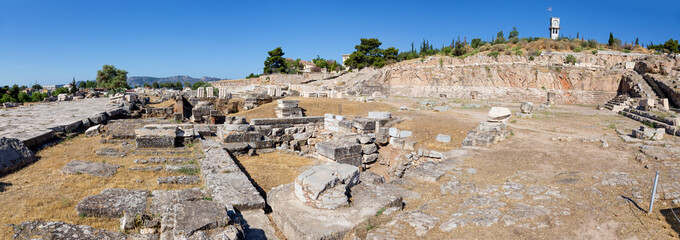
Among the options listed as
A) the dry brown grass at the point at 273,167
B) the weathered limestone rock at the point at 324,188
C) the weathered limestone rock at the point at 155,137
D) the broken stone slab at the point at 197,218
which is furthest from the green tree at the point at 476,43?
the broken stone slab at the point at 197,218

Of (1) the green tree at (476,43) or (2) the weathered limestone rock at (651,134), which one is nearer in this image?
(2) the weathered limestone rock at (651,134)

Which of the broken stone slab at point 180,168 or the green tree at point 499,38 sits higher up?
the green tree at point 499,38

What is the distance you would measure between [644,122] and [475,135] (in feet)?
32.7

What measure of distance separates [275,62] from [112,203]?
203ft

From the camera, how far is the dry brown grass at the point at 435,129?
1083 cm

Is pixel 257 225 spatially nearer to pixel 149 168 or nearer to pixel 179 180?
pixel 179 180

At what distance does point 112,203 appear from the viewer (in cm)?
435

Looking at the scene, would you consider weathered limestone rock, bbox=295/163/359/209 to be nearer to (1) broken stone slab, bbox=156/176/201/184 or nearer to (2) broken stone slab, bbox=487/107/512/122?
(1) broken stone slab, bbox=156/176/201/184

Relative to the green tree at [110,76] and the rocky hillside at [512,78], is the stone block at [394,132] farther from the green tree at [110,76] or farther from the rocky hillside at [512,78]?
the green tree at [110,76]

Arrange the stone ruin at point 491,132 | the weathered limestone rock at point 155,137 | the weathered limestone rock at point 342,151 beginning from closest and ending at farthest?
the weathered limestone rock at point 155,137 < the weathered limestone rock at point 342,151 < the stone ruin at point 491,132

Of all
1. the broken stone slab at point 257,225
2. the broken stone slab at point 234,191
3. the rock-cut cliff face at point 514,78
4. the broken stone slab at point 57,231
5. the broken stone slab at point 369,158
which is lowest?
the broken stone slab at point 369,158

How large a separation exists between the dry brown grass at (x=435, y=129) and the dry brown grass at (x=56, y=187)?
26.2ft

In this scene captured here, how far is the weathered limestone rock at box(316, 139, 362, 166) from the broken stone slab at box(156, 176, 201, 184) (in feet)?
13.0

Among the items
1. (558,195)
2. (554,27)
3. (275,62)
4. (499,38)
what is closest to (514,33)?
(499,38)
